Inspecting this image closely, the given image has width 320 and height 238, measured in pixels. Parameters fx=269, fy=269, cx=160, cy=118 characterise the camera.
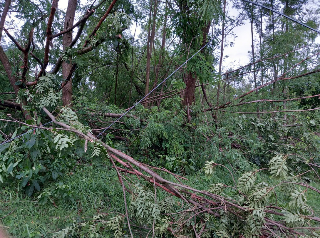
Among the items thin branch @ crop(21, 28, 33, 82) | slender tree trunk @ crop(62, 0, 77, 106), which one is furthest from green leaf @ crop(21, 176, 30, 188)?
slender tree trunk @ crop(62, 0, 77, 106)

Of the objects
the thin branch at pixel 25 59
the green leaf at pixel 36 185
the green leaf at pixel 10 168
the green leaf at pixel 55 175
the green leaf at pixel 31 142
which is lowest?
the green leaf at pixel 36 185

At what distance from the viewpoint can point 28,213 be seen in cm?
265

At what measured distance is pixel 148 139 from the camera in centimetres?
435

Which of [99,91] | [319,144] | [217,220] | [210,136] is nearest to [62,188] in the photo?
[217,220]

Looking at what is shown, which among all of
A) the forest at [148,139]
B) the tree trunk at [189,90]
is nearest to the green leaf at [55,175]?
the forest at [148,139]

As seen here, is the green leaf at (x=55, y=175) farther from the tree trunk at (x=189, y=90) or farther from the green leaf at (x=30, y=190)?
the tree trunk at (x=189, y=90)

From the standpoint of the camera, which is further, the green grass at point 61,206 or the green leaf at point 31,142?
the green leaf at point 31,142

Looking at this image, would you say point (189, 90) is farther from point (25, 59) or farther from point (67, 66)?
point (25, 59)

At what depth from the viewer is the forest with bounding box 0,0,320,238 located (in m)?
2.29

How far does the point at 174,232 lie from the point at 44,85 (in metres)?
2.31

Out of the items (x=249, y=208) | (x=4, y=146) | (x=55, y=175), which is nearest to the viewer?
(x=249, y=208)

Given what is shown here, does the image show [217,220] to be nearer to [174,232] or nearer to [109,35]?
[174,232]

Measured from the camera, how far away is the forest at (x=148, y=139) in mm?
Result: 2287

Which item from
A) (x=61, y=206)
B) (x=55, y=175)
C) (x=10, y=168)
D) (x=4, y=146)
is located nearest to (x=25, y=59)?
(x=4, y=146)
